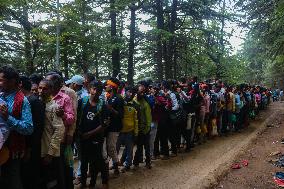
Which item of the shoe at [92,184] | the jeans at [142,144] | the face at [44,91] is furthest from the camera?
the jeans at [142,144]

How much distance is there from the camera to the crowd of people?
4.71 metres

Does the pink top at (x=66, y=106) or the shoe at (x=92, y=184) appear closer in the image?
the pink top at (x=66, y=106)

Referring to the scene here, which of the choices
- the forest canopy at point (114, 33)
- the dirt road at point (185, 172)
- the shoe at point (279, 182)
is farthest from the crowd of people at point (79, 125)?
the forest canopy at point (114, 33)

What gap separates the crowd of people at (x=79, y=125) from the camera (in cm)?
471

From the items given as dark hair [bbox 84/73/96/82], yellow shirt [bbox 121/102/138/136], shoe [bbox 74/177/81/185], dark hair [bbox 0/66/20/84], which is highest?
dark hair [bbox 84/73/96/82]

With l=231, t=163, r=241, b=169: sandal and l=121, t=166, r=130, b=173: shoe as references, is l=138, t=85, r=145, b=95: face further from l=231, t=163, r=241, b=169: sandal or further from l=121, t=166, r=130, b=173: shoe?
l=231, t=163, r=241, b=169: sandal

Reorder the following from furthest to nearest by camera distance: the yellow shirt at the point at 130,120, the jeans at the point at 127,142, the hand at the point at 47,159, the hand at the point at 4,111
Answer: the jeans at the point at 127,142 → the yellow shirt at the point at 130,120 → the hand at the point at 47,159 → the hand at the point at 4,111

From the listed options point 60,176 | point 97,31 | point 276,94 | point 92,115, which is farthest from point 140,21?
point 276,94

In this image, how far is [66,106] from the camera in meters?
5.95

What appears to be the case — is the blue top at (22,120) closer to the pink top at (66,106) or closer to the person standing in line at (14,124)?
the person standing in line at (14,124)

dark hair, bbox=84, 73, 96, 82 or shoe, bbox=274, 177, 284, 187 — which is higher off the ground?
dark hair, bbox=84, 73, 96, 82

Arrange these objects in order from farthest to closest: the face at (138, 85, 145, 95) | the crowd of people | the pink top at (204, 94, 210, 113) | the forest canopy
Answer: the forest canopy < the pink top at (204, 94, 210, 113) < the face at (138, 85, 145, 95) < the crowd of people

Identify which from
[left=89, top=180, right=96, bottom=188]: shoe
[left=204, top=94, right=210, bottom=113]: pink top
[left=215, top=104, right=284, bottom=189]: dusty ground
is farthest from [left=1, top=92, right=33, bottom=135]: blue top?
[left=204, top=94, right=210, bottom=113]: pink top

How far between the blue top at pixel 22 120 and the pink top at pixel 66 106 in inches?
42.8
